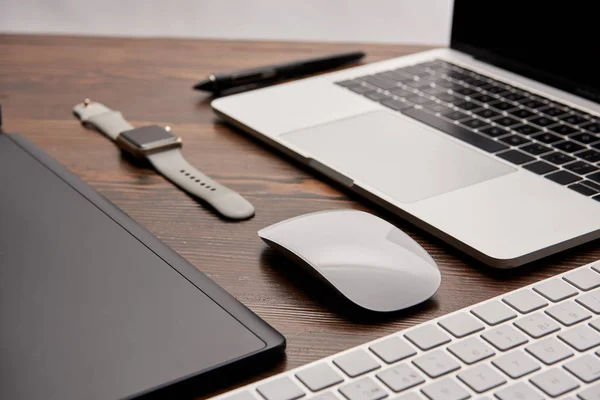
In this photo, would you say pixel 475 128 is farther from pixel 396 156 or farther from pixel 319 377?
pixel 319 377

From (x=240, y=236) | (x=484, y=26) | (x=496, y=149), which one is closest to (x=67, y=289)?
(x=240, y=236)

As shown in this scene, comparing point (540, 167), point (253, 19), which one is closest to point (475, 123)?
point (540, 167)

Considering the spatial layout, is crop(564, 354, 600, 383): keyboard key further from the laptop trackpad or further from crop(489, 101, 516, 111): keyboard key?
crop(489, 101, 516, 111): keyboard key

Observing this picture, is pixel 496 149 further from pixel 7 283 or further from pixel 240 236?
pixel 7 283

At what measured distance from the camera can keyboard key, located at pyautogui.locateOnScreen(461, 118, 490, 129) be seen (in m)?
0.77

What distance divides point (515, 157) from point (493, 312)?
0.26 metres

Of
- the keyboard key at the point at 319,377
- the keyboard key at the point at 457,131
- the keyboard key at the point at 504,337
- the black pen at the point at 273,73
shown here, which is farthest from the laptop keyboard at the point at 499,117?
the keyboard key at the point at 319,377

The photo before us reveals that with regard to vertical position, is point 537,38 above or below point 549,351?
above

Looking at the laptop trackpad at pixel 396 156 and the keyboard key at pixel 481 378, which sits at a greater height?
the laptop trackpad at pixel 396 156

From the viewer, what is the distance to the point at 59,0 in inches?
74.6

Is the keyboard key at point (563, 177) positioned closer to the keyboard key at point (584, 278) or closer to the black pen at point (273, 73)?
the keyboard key at point (584, 278)

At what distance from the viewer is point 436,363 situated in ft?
1.38

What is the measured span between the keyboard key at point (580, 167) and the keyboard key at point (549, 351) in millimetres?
267

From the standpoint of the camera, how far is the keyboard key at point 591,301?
0.47m
